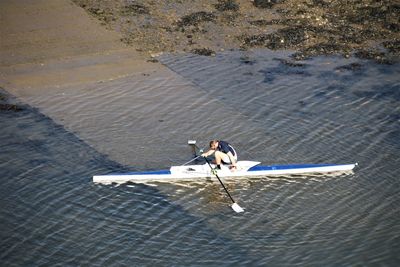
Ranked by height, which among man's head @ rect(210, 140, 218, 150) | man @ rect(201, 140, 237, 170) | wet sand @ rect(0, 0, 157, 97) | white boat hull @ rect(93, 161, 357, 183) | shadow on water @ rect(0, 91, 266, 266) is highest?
wet sand @ rect(0, 0, 157, 97)

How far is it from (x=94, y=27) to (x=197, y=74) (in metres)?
5.99

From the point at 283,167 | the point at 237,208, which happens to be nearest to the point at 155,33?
the point at 283,167

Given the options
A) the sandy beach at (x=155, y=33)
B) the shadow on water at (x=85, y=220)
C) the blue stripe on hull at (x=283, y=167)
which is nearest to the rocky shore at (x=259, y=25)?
the sandy beach at (x=155, y=33)

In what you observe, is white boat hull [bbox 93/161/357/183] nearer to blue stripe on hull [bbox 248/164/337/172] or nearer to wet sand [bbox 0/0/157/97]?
blue stripe on hull [bbox 248/164/337/172]

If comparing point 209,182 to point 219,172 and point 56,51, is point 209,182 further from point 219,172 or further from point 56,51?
point 56,51

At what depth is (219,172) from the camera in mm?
15742

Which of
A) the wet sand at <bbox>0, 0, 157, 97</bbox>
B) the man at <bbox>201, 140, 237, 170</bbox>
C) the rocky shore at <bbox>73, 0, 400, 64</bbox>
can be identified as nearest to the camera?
the man at <bbox>201, 140, 237, 170</bbox>

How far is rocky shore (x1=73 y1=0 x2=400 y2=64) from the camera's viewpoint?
23328 mm

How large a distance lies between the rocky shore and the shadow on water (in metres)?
8.29

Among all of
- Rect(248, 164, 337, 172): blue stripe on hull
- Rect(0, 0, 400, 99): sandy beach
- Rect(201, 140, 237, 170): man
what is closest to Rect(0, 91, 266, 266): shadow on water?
Rect(201, 140, 237, 170): man

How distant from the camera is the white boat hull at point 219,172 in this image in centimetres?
1534

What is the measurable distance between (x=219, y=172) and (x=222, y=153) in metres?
0.56

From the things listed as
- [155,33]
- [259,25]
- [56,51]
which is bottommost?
[56,51]

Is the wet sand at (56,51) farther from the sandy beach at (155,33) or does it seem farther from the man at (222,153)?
the man at (222,153)
